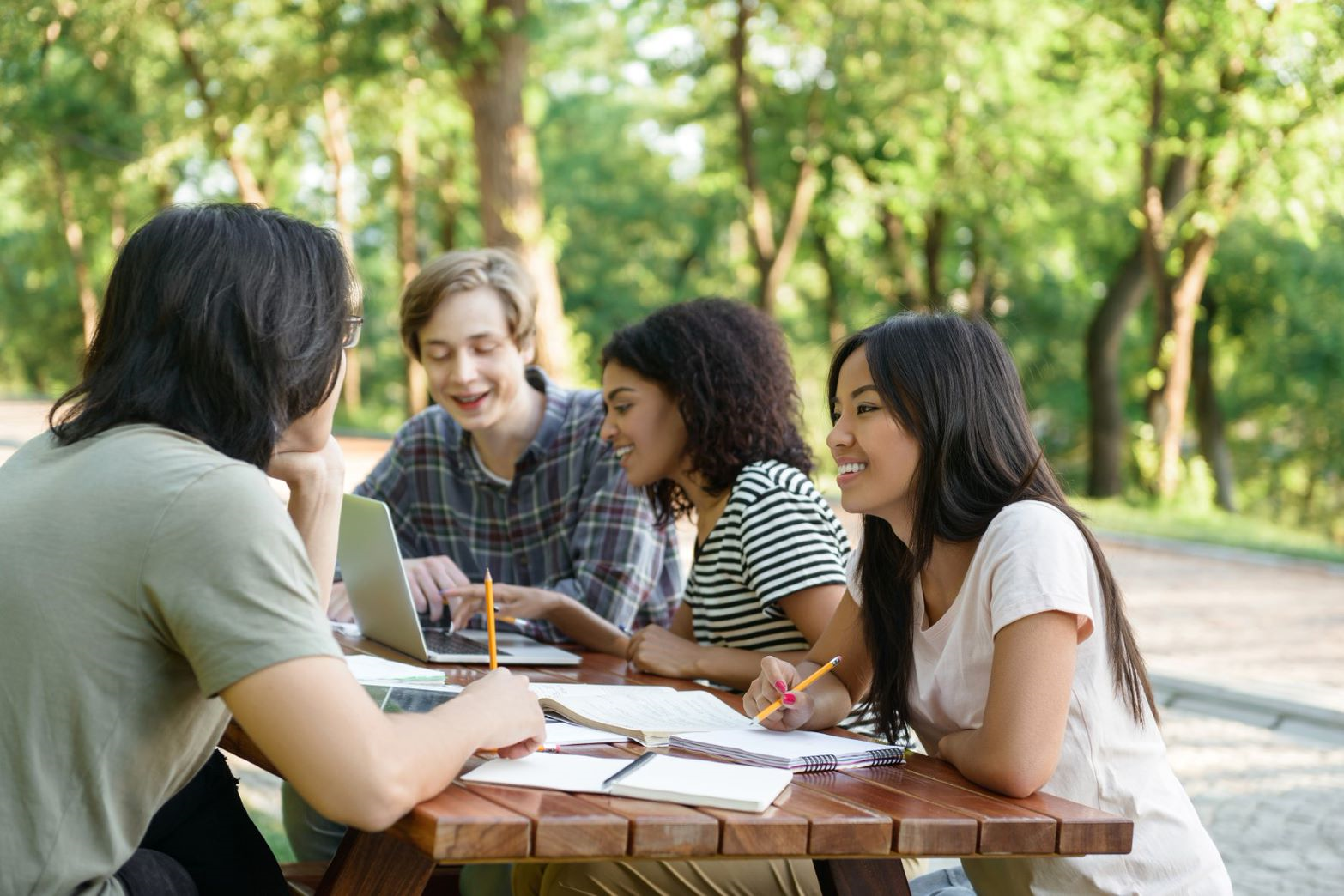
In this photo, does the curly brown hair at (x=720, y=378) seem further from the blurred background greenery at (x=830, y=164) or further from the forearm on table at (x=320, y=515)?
the forearm on table at (x=320, y=515)

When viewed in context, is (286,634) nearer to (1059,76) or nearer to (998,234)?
(1059,76)

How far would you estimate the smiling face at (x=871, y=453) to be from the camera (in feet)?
7.66

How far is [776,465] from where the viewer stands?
3.13 meters

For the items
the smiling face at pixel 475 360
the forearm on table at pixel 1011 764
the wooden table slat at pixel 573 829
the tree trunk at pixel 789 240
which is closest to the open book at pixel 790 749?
the forearm on table at pixel 1011 764

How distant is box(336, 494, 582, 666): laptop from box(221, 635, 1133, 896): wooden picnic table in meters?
0.76

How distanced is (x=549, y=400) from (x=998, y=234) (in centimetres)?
1878

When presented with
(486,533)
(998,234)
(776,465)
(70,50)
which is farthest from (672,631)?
(998,234)

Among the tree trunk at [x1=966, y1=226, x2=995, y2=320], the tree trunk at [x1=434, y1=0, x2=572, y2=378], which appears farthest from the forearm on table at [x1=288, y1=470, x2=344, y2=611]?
the tree trunk at [x1=966, y1=226, x2=995, y2=320]

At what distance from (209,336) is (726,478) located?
164cm

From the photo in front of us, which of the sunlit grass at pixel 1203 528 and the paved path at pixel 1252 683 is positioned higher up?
the paved path at pixel 1252 683

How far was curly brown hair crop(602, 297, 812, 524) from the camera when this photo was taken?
3.22 meters

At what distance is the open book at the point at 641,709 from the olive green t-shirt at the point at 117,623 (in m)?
0.59

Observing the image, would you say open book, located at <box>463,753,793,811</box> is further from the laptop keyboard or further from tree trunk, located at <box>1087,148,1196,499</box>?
tree trunk, located at <box>1087,148,1196,499</box>

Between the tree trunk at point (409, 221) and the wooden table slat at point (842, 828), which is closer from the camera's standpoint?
the wooden table slat at point (842, 828)
